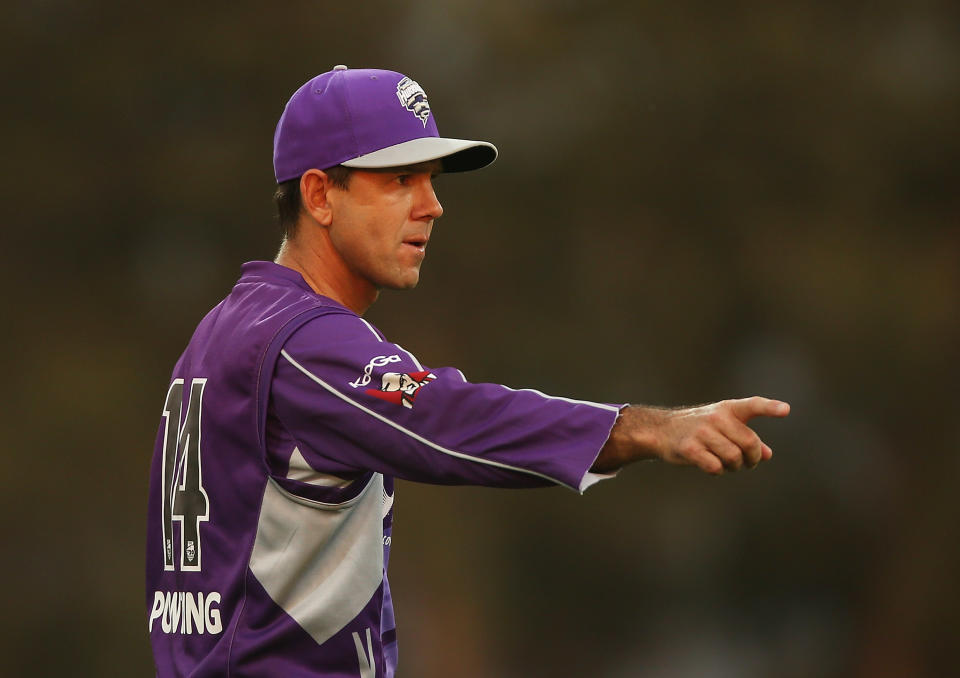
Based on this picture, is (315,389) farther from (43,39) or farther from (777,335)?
(43,39)

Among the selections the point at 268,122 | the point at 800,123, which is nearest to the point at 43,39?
the point at 268,122

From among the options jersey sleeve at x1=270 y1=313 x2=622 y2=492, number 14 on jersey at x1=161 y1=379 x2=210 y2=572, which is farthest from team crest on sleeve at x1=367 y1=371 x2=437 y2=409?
number 14 on jersey at x1=161 y1=379 x2=210 y2=572

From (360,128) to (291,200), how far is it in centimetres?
25

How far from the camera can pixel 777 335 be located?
977cm

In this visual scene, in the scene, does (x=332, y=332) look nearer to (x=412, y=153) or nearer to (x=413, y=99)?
(x=412, y=153)

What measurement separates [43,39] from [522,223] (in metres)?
3.72

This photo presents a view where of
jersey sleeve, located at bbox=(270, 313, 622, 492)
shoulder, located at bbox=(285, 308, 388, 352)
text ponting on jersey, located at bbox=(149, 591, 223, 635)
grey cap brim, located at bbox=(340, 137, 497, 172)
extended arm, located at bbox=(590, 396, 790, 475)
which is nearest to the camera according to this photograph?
extended arm, located at bbox=(590, 396, 790, 475)

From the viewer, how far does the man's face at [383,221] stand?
2.90 m

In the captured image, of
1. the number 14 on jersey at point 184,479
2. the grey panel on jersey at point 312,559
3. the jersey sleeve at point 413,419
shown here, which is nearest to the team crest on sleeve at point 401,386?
the jersey sleeve at point 413,419

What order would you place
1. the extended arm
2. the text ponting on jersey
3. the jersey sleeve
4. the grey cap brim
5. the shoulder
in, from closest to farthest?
1. the extended arm
2. the jersey sleeve
3. the shoulder
4. the text ponting on jersey
5. the grey cap brim

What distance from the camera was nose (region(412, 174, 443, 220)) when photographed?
2922mm

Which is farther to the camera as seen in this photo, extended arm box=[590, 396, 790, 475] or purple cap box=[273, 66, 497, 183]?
purple cap box=[273, 66, 497, 183]

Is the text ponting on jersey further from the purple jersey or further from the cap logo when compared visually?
the cap logo

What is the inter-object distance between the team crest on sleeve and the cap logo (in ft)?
2.40
